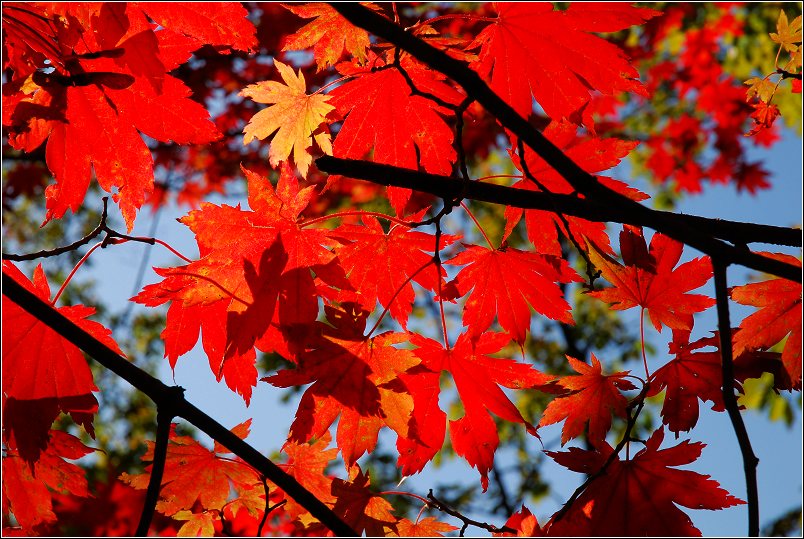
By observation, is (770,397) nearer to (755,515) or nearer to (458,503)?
(458,503)

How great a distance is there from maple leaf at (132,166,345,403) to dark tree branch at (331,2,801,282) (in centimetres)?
48

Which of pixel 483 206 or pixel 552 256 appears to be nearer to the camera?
pixel 552 256

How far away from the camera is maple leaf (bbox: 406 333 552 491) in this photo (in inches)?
65.6

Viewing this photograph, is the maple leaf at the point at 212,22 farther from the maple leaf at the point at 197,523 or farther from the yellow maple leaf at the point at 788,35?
the yellow maple leaf at the point at 788,35

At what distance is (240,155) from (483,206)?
3.08m

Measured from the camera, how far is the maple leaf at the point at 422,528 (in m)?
1.72

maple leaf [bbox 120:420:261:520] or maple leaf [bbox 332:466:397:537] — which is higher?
maple leaf [bbox 120:420:261:520]

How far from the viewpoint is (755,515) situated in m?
1.16

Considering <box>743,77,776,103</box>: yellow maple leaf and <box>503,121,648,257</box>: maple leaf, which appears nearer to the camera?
<box>503,121,648,257</box>: maple leaf

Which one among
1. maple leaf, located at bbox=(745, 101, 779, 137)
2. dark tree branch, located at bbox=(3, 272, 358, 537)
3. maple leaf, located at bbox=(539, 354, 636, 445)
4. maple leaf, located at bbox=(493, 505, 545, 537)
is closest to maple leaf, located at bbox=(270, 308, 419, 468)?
dark tree branch, located at bbox=(3, 272, 358, 537)

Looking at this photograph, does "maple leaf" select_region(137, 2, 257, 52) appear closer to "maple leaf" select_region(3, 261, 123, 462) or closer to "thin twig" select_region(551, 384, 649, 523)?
"maple leaf" select_region(3, 261, 123, 462)

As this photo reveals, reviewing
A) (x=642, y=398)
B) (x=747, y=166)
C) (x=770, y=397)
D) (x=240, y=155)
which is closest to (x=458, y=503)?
(x=770, y=397)

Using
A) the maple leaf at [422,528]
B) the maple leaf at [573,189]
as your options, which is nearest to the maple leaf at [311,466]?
the maple leaf at [422,528]

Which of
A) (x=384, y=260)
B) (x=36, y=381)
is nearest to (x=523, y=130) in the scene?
(x=384, y=260)
